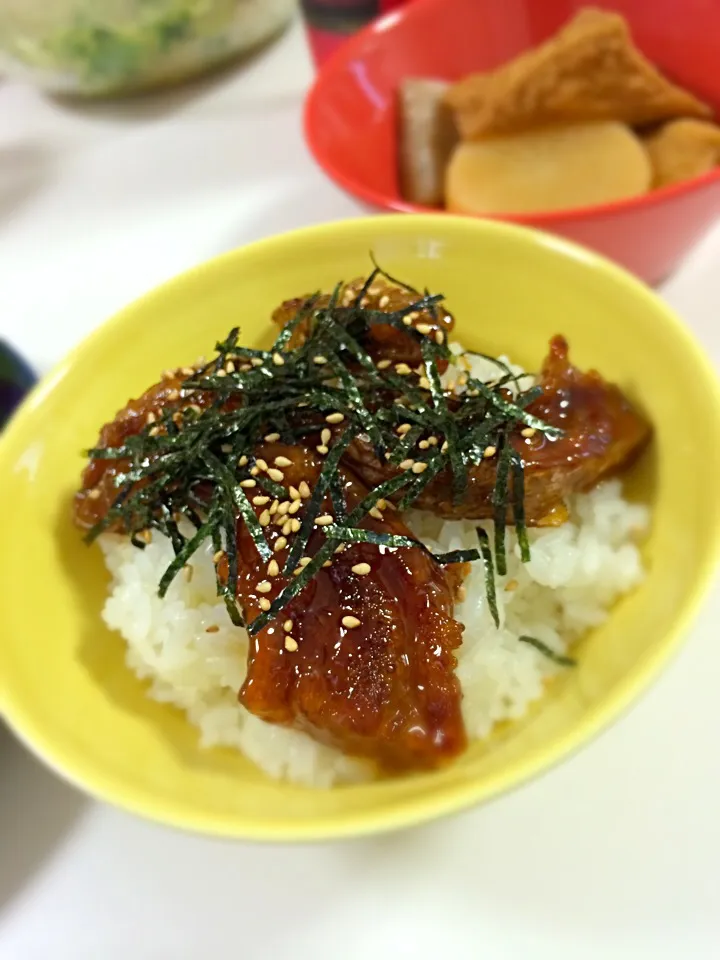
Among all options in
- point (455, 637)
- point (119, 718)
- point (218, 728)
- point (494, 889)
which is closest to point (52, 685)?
point (119, 718)

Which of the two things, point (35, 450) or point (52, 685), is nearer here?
point (52, 685)

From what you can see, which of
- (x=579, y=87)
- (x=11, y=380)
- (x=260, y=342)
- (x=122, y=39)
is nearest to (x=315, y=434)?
(x=260, y=342)

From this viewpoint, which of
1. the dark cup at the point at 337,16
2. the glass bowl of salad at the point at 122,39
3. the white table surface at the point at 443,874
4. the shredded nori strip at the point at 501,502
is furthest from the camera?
the glass bowl of salad at the point at 122,39

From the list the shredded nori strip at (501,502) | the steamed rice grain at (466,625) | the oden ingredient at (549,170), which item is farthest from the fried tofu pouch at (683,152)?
the shredded nori strip at (501,502)

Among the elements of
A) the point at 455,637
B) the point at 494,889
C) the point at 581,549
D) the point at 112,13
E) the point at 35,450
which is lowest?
the point at 494,889

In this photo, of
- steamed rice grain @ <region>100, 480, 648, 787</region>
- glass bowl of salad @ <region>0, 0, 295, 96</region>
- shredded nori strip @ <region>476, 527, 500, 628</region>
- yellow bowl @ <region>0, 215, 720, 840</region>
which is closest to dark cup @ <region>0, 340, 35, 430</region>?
yellow bowl @ <region>0, 215, 720, 840</region>

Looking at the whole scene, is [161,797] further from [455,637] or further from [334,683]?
[455,637]

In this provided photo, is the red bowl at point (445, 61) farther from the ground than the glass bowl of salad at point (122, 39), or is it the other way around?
the glass bowl of salad at point (122, 39)

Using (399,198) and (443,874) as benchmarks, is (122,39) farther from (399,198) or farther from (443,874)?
(443,874)

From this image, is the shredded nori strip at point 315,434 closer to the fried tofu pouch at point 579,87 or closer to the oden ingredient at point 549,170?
the oden ingredient at point 549,170
